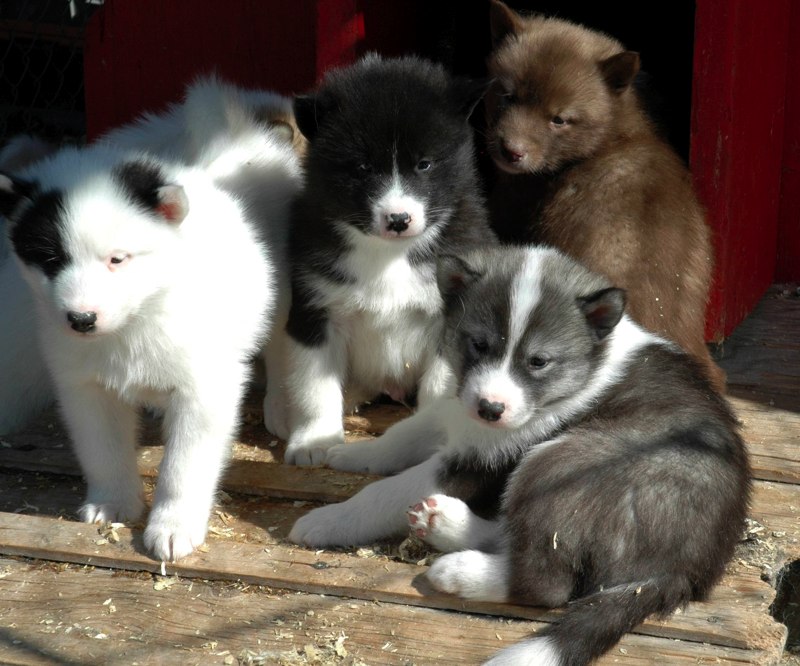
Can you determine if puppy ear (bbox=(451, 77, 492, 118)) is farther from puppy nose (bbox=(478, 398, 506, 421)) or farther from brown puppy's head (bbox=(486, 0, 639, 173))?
puppy nose (bbox=(478, 398, 506, 421))

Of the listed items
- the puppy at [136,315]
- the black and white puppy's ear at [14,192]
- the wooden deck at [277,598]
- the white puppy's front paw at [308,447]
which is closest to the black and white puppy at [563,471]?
the wooden deck at [277,598]

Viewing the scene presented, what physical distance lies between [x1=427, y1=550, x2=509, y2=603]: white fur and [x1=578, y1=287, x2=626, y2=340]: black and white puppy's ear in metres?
0.87

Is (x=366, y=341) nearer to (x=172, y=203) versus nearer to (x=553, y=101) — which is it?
(x=172, y=203)

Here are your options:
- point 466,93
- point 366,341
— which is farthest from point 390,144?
point 366,341

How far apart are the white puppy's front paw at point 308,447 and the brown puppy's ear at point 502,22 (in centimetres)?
223

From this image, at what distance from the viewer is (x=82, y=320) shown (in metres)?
3.56

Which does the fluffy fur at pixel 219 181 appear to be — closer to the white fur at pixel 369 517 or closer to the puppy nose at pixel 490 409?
the white fur at pixel 369 517

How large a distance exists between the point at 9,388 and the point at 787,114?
16.6 ft

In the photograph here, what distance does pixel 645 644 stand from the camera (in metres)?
3.30

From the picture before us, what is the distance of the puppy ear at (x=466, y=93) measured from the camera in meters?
4.57

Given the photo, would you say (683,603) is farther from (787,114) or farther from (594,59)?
(787,114)

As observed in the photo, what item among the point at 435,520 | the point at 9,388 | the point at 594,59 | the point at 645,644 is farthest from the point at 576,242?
the point at 9,388

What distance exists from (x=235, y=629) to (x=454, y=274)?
1430 millimetres

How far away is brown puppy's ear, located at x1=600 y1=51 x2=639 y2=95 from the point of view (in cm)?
523
